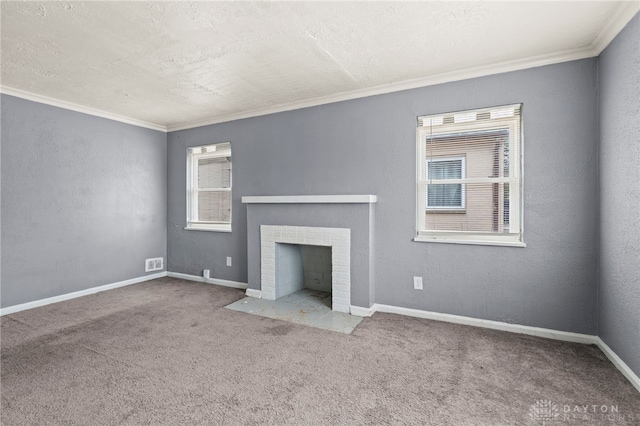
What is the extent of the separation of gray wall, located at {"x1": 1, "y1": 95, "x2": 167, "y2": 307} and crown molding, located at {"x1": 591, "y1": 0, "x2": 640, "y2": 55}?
5.43m

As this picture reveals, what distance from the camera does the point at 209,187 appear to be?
481 centimetres

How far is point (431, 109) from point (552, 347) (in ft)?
7.81

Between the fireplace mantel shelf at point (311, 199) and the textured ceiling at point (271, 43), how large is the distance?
1.20m

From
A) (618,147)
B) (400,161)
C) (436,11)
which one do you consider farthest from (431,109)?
(618,147)

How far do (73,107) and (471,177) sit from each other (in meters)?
4.80

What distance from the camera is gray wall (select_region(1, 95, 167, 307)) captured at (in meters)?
3.47

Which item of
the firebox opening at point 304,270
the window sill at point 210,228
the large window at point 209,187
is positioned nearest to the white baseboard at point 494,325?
the firebox opening at point 304,270

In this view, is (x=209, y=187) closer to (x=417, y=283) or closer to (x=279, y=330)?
(x=279, y=330)

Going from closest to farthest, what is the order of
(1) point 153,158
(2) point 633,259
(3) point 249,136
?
(2) point 633,259, (3) point 249,136, (1) point 153,158

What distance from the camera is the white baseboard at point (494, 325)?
2.63 metres

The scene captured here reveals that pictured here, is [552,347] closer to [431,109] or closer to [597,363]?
[597,363]

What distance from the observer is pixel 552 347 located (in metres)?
2.53

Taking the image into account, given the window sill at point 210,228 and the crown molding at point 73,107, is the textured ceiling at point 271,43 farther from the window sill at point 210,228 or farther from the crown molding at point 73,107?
the window sill at point 210,228

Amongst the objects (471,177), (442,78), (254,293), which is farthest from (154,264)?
(442,78)
